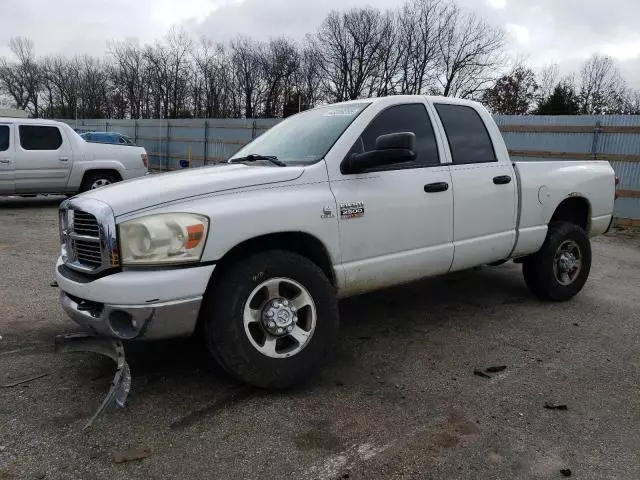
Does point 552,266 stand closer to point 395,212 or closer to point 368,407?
point 395,212

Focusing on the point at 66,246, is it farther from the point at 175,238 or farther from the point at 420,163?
the point at 420,163

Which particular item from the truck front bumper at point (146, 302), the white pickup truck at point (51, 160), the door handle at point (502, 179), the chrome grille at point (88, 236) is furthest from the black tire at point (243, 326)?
the white pickup truck at point (51, 160)

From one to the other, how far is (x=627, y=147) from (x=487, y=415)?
10315 mm

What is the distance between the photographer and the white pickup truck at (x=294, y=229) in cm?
291

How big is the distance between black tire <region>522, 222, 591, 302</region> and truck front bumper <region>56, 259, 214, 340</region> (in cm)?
346

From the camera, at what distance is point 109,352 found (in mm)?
3148

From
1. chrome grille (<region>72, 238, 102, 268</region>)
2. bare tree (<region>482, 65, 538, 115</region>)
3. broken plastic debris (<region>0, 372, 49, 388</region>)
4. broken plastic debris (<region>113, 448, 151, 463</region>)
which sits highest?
bare tree (<region>482, 65, 538, 115</region>)

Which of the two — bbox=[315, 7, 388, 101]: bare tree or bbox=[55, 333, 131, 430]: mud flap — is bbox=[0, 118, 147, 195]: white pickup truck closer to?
bbox=[55, 333, 131, 430]: mud flap

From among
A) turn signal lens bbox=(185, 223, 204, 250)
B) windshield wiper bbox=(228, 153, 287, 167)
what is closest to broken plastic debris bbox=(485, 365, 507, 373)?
windshield wiper bbox=(228, 153, 287, 167)

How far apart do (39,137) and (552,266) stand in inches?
399

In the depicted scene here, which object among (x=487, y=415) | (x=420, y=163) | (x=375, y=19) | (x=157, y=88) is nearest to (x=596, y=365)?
(x=487, y=415)

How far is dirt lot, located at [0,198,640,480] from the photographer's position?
2.59m

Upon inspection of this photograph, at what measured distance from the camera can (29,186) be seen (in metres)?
11.0

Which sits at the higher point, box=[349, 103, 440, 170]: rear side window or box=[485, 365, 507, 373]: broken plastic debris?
box=[349, 103, 440, 170]: rear side window
